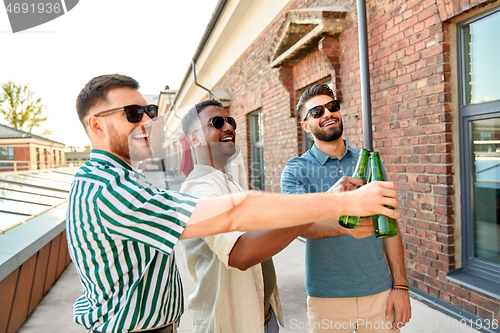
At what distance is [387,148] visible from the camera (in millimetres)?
2939

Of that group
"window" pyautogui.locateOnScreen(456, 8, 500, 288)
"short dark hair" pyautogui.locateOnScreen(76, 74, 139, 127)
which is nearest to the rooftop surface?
Result: "window" pyautogui.locateOnScreen(456, 8, 500, 288)

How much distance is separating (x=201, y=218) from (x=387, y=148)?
8.80ft

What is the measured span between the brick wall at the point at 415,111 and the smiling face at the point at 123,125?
1.09 m

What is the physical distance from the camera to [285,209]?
26.8 inches

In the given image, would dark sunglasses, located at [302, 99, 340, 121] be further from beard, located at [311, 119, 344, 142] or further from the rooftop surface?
the rooftop surface

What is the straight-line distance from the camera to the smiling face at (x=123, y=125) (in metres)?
0.73

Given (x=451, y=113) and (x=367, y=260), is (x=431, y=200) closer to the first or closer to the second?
(x=451, y=113)

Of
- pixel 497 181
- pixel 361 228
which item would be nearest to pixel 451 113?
pixel 497 181

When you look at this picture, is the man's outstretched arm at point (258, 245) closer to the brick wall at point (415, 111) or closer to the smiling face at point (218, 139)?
the smiling face at point (218, 139)

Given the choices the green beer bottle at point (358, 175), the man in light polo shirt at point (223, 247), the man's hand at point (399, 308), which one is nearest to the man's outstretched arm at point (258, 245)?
the man in light polo shirt at point (223, 247)

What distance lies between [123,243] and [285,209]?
45cm

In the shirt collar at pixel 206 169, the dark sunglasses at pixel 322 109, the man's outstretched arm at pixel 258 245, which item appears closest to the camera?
the man's outstretched arm at pixel 258 245

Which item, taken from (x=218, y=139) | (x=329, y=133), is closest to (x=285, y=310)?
(x=329, y=133)

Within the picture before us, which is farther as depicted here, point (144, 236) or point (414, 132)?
point (414, 132)
